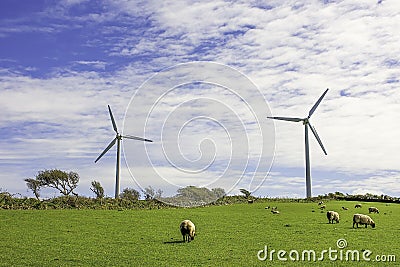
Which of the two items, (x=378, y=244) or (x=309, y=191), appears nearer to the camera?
(x=378, y=244)

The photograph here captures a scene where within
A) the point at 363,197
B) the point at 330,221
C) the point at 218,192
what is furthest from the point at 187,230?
the point at 363,197

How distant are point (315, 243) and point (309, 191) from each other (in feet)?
139

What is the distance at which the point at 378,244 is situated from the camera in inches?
917

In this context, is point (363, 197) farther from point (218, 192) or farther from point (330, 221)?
point (330, 221)

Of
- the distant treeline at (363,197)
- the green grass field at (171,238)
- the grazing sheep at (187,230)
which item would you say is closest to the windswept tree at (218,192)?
the distant treeline at (363,197)

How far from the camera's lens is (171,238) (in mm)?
26172

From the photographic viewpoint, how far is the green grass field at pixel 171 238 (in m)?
20.2

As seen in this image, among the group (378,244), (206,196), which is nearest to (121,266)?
(378,244)

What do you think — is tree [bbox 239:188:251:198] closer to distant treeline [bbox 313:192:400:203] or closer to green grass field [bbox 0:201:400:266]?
distant treeline [bbox 313:192:400:203]

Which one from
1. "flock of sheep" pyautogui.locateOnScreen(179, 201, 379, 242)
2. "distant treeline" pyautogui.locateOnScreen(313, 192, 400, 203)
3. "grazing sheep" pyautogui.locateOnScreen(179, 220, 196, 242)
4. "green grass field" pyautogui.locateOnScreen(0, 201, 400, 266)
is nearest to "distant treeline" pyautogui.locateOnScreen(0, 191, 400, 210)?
"distant treeline" pyautogui.locateOnScreen(313, 192, 400, 203)

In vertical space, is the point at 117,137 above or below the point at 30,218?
above

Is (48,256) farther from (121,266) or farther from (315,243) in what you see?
(315,243)

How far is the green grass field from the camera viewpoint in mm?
20219

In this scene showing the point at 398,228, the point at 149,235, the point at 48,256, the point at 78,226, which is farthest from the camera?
the point at 78,226
